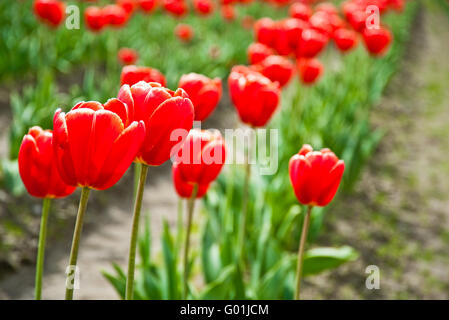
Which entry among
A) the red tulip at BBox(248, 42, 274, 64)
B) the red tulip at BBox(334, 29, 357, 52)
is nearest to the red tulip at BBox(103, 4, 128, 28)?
the red tulip at BBox(248, 42, 274, 64)

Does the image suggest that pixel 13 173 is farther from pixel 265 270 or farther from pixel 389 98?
pixel 389 98

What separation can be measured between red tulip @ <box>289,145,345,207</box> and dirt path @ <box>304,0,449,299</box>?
1569mm

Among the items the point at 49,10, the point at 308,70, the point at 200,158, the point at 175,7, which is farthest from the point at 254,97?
the point at 175,7

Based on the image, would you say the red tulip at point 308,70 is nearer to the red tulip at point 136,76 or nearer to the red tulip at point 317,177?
the red tulip at point 136,76

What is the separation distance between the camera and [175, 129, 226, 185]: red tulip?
62.0 inches

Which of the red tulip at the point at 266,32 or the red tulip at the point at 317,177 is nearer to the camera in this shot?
the red tulip at the point at 317,177

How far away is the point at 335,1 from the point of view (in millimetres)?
17328

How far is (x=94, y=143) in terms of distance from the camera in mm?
1049

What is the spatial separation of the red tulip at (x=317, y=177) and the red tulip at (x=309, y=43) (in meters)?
2.36

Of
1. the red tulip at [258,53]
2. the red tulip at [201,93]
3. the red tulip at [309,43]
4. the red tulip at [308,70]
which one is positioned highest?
the red tulip at [309,43]

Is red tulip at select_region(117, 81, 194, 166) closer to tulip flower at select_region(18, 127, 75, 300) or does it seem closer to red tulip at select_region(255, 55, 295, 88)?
tulip flower at select_region(18, 127, 75, 300)

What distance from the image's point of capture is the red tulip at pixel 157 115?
1.13 m

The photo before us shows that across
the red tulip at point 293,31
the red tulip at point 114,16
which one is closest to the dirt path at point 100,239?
the red tulip at point 114,16
